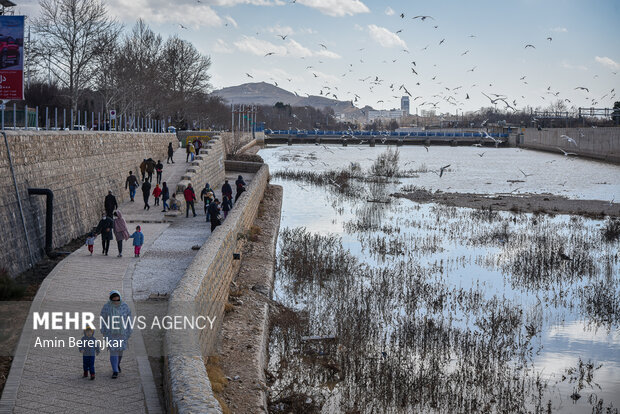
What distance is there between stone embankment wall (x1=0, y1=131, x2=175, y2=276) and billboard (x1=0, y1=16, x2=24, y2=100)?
1.29 metres

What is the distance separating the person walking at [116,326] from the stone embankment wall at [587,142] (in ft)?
229

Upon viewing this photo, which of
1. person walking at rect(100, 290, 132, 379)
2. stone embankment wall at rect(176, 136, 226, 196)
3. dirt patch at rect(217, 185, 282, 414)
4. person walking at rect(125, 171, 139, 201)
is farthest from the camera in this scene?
stone embankment wall at rect(176, 136, 226, 196)

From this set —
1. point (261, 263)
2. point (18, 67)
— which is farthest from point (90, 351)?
point (18, 67)

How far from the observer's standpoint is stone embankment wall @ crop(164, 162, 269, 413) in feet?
21.4

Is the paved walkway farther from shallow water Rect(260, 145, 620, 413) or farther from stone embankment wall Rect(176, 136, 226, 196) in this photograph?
stone embankment wall Rect(176, 136, 226, 196)

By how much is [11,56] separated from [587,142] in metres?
76.2

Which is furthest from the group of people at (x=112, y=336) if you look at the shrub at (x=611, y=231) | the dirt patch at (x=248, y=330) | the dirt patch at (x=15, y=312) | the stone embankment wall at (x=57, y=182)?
the shrub at (x=611, y=231)

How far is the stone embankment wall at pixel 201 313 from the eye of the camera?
6512 millimetres

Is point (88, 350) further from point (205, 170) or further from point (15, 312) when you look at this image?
point (205, 170)

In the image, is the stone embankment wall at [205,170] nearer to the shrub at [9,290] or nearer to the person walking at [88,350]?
the shrub at [9,290]

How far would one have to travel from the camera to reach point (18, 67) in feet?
56.3

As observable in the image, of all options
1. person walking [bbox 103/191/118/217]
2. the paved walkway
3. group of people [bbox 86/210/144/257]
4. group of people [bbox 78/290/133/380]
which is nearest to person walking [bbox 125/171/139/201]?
person walking [bbox 103/191/118/217]

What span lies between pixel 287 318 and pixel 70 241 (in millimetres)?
8094

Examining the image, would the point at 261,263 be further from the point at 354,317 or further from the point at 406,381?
the point at 406,381
